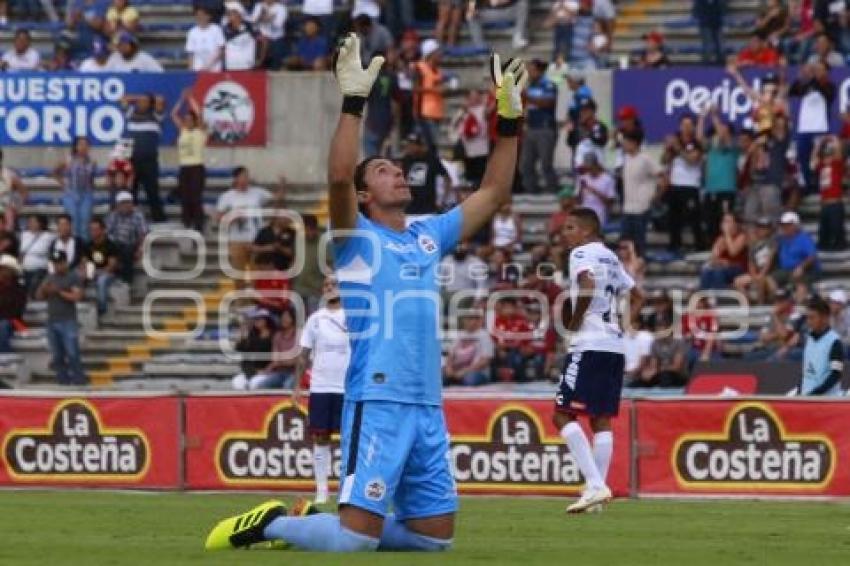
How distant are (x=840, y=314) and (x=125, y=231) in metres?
10.3

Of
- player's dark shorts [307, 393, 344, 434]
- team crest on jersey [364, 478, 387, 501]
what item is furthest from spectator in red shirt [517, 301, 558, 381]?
team crest on jersey [364, 478, 387, 501]

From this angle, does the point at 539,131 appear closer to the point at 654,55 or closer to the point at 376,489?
the point at 654,55

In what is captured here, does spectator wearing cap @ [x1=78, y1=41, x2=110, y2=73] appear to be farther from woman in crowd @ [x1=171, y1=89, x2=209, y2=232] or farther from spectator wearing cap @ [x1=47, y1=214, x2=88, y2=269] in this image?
spectator wearing cap @ [x1=47, y1=214, x2=88, y2=269]

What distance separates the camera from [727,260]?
90.7 ft

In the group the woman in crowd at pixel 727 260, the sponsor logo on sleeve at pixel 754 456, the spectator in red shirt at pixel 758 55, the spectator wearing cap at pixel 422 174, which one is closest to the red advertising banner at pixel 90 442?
the sponsor logo on sleeve at pixel 754 456

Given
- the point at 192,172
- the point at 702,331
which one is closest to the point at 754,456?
the point at 702,331

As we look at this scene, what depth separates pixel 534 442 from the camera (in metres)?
21.7

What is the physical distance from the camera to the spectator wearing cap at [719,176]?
2844 cm

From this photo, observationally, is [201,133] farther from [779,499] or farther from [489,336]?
[779,499]

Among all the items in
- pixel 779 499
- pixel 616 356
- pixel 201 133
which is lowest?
pixel 779 499

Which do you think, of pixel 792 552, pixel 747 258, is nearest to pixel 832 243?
pixel 747 258

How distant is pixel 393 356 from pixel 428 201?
1712 centimetres

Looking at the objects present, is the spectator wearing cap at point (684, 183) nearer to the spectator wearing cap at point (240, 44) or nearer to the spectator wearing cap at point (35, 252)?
the spectator wearing cap at point (240, 44)

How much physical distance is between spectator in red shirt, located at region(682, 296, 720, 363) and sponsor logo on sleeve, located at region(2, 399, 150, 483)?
656 cm
